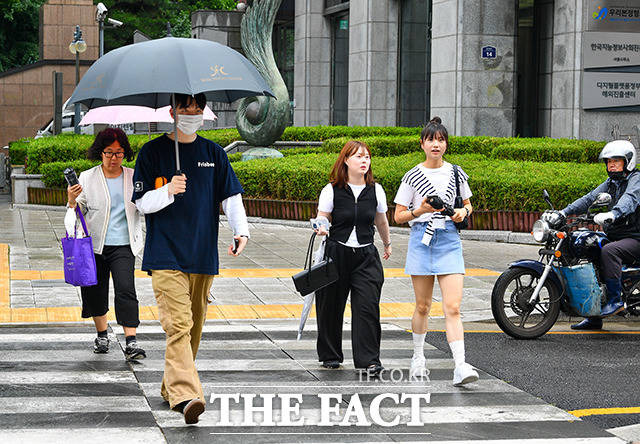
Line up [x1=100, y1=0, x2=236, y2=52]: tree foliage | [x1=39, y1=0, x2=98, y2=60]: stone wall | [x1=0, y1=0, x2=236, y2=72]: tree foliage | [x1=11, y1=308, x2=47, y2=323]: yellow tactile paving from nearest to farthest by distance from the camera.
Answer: [x1=11, y1=308, x2=47, y2=323]: yellow tactile paving
[x1=39, y1=0, x2=98, y2=60]: stone wall
[x1=0, y1=0, x2=236, y2=72]: tree foliage
[x1=100, y1=0, x2=236, y2=52]: tree foliage

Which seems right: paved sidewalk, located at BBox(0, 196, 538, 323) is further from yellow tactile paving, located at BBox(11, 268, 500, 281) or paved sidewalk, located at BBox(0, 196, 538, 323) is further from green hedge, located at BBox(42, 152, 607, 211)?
green hedge, located at BBox(42, 152, 607, 211)

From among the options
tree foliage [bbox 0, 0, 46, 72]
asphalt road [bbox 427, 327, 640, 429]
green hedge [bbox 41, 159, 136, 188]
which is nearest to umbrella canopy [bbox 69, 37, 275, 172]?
asphalt road [bbox 427, 327, 640, 429]

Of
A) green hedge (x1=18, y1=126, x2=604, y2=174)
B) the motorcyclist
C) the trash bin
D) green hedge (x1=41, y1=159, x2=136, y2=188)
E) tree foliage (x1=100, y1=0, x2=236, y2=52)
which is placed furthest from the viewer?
tree foliage (x1=100, y1=0, x2=236, y2=52)

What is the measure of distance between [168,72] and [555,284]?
477cm

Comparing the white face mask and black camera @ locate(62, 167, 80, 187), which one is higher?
the white face mask

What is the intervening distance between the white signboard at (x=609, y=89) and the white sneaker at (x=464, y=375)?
49.3 feet

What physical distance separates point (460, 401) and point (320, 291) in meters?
1.62

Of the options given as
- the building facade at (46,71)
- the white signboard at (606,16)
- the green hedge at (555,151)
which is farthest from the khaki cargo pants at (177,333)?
the building facade at (46,71)

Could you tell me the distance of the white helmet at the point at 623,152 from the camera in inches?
402

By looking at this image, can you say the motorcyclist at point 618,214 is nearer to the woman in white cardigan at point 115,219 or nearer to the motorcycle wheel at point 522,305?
the motorcycle wheel at point 522,305

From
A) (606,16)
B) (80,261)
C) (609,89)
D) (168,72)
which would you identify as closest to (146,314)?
(80,261)

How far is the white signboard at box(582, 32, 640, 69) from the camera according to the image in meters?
21.8

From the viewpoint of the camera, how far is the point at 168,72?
6.77 metres

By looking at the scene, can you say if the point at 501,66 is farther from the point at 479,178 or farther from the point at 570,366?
the point at 570,366
